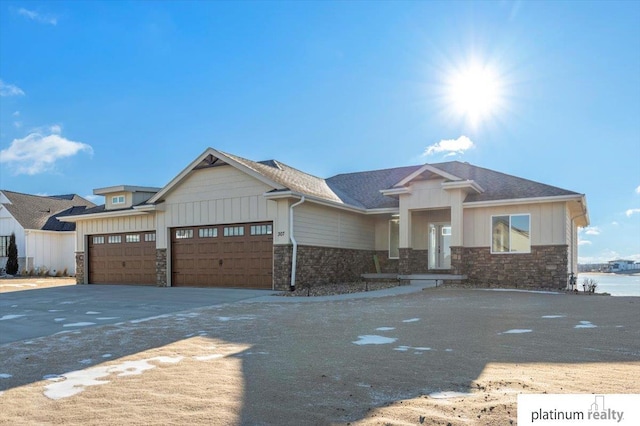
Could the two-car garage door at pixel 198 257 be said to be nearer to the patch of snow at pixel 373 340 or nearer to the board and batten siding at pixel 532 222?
the board and batten siding at pixel 532 222

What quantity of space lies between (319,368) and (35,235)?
105ft

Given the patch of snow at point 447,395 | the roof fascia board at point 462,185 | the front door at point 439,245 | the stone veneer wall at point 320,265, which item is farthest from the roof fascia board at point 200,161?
the patch of snow at point 447,395

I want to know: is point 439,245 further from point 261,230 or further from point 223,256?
point 223,256

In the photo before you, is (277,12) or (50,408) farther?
(277,12)

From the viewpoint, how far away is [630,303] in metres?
11.4

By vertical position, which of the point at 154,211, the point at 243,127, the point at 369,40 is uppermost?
the point at 369,40

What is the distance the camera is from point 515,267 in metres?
17.3

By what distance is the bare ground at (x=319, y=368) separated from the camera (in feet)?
13.5

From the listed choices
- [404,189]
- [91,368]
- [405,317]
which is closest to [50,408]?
[91,368]

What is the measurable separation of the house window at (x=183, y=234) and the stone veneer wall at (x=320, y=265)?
434 cm

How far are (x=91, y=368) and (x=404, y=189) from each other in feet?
47.0

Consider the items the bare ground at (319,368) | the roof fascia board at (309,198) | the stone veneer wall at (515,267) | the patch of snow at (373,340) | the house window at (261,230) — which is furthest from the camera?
the house window at (261,230)

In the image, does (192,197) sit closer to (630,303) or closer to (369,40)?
(369,40)

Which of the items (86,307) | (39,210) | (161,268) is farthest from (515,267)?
(39,210)
